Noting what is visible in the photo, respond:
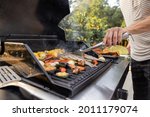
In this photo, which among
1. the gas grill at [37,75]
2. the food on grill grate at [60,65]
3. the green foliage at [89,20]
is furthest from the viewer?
the green foliage at [89,20]

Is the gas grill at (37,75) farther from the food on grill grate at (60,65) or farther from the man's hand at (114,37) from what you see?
the man's hand at (114,37)

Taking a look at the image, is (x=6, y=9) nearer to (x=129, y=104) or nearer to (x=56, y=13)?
(x=56, y=13)

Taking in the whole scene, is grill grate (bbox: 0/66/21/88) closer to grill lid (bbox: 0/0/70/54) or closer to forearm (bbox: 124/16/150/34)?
grill lid (bbox: 0/0/70/54)

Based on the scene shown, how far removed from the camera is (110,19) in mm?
1671

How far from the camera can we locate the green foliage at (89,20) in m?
1.66

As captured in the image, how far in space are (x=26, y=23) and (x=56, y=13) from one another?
13.8 inches

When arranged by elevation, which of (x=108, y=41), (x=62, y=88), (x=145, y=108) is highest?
(x=108, y=41)

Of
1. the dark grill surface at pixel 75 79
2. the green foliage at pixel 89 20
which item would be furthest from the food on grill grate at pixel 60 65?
the green foliage at pixel 89 20

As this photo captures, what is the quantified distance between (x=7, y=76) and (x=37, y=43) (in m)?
0.58

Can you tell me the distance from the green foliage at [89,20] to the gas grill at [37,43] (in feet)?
0.36

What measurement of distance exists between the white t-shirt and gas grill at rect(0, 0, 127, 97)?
207 mm

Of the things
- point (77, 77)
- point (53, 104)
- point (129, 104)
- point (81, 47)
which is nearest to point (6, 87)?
point (53, 104)

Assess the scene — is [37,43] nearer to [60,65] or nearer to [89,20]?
[60,65]

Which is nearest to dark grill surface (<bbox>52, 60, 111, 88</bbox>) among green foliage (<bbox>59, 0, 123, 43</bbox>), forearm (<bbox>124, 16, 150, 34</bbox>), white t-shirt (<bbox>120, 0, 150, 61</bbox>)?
forearm (<bbox>124, 16, 150, 34</bbox>)
